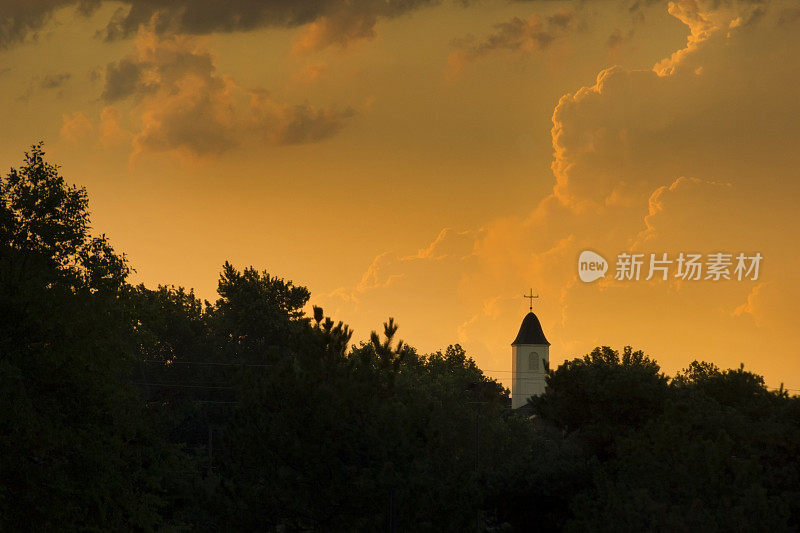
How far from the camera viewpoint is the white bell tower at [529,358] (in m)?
138

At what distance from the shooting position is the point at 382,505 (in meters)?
36.8

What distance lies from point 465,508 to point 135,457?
11.9m

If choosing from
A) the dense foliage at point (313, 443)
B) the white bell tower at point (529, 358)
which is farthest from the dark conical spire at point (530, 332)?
the dense foliage at point (313, 443)

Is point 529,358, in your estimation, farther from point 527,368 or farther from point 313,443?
point 313,443

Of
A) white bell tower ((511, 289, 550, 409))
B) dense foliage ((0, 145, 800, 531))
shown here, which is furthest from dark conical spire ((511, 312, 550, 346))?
dense foliage ((0, 145, 800, 531))

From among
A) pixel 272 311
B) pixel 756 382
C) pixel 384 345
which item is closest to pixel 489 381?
pixel 272 311

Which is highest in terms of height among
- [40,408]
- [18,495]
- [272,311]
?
[272,311]

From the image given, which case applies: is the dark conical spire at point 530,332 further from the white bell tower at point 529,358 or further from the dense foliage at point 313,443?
the dense foliage at point 313,443

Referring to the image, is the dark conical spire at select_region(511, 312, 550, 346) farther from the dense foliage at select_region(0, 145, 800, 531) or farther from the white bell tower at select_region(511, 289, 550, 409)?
the dense foliage at select_region(0, 145, 800, 531)

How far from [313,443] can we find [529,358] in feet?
339

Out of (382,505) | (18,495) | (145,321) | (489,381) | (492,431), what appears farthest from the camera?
(489,381)

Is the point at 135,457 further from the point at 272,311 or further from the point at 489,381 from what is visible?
the point at 489,381

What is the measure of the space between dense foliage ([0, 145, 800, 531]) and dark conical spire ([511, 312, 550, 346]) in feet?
293

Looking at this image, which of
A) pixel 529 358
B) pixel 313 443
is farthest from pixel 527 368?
pixel 313 443
